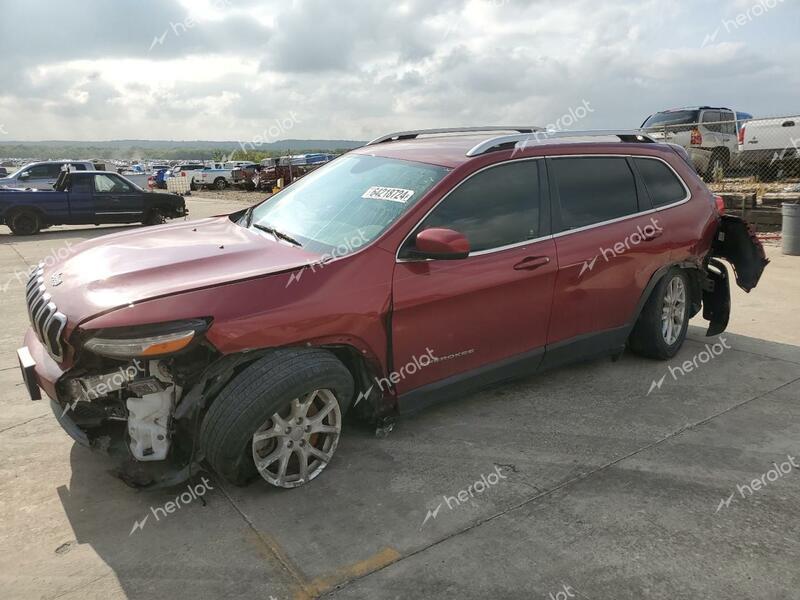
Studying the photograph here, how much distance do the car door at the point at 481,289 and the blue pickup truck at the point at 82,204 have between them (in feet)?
46.0

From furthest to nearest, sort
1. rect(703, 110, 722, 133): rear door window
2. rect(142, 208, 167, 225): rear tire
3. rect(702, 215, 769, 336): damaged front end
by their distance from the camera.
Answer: rect(142, 208, 167, 225): rear tire
rect(703, 110, 722, 133): rear door window
rect(702, 215, 769, 336): damaged front end

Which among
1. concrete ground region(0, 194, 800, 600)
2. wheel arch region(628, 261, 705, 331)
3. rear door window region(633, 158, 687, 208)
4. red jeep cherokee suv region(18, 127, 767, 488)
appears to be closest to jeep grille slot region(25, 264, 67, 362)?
red jeep cherokee suv region(18, 127, 767, 488)

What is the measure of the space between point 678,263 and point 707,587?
115 inches

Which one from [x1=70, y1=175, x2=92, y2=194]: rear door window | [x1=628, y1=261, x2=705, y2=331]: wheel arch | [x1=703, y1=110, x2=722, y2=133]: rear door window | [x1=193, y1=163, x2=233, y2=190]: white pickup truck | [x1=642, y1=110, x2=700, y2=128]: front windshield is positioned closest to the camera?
[x1=628, y1=261, x2=705, y2=331]: wheel arch

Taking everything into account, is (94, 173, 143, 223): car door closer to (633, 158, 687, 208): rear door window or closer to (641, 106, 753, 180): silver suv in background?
(641, 106, 753, 180): silver suv in background

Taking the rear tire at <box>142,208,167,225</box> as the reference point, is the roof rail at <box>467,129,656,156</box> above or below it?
above

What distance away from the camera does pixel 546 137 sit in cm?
434

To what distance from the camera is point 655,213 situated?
4.75 meters

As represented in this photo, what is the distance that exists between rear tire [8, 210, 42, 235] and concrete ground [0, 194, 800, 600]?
39.8 ft

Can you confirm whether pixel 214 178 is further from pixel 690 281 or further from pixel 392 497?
pixel 392 497

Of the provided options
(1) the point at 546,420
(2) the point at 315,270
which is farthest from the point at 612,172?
(2) the point at 315,270

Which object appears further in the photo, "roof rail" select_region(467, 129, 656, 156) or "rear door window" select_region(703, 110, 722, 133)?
"rear door window" select_region(703, 110, 722, 133)

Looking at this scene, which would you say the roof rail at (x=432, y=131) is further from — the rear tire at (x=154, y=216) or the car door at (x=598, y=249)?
the rear tire at (x=154, y=216)

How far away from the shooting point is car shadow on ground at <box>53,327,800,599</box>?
261cm
